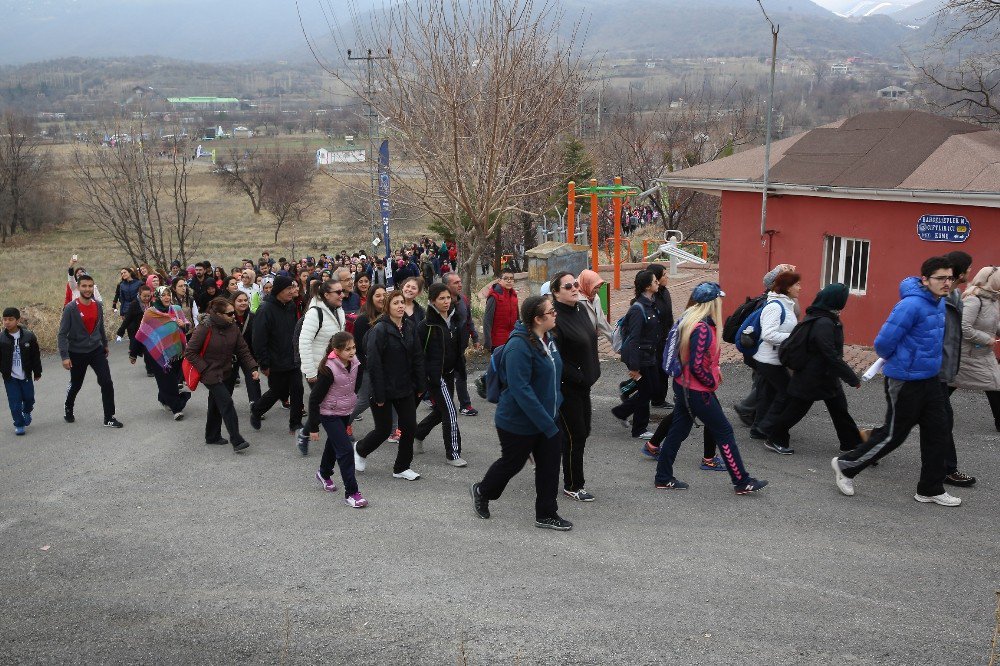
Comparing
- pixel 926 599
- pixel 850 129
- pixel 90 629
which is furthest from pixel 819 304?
pixel 850 129

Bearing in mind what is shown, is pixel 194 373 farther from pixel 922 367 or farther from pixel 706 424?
pixel 922 367

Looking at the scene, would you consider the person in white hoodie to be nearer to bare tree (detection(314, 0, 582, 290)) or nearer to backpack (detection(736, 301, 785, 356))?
backpack (detection(736, 301, 785, 356))

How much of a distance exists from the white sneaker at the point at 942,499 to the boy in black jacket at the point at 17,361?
8.60 m

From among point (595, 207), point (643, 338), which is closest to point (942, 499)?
point (643, 338)

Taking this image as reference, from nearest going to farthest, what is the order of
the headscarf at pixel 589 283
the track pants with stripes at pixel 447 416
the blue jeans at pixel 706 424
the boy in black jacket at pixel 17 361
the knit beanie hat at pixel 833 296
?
the blue jeans at pixel 706 424, the knit beanie hat at pixel 833 296, the headscarf at pixel 589 283, the track pants with stripes at pixel 447 416, the boy in black jacket at pixel 17 361

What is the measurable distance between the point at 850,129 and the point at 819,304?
6.93m

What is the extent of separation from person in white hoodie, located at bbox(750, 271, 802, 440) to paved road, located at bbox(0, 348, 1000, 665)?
55 centimetres

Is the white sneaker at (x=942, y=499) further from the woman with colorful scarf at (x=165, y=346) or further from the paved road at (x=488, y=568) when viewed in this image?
the woman with colorful scarf at (x=165, y=346)

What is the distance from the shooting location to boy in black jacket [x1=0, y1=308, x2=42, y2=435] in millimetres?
9141

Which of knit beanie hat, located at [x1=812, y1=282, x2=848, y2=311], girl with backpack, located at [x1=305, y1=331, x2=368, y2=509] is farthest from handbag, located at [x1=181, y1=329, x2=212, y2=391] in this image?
knit beanie hat, located at [x1=812, y1=282, x2=848, y2=311]

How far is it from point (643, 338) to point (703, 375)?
1.64 meters

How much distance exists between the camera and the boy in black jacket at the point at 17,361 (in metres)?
9.14

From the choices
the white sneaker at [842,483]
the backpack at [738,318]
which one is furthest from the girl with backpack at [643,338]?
the white sneaker at [842,483]

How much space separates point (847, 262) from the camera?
39.6 feet
